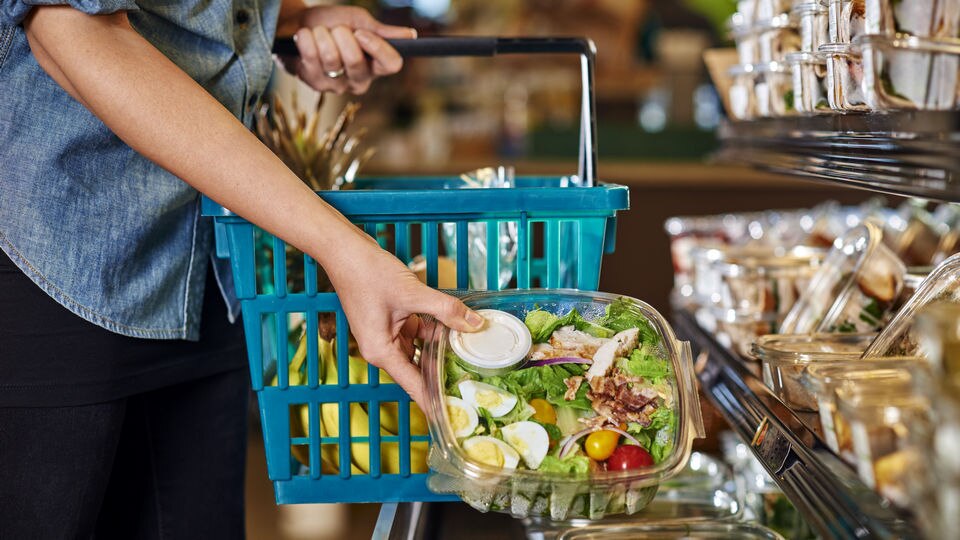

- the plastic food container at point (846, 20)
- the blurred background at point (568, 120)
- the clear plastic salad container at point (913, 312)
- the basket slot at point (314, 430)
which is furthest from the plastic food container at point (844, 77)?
the blurred background at point (568, 120)

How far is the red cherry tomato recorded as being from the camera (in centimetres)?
86

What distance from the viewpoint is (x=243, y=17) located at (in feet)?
3.98

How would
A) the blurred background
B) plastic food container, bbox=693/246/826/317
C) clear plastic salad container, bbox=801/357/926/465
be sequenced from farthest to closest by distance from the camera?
the blurred background → plastic food container, bbox=693/246/826/317 → clear plastic salad container, bbox=801/357/926/465

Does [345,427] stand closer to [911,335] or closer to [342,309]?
[342,309]

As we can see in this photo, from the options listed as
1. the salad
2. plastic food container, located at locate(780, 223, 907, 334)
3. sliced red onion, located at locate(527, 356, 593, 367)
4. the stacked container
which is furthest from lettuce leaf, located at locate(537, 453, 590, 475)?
the stacked container

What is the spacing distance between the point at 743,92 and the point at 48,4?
106 centimetres

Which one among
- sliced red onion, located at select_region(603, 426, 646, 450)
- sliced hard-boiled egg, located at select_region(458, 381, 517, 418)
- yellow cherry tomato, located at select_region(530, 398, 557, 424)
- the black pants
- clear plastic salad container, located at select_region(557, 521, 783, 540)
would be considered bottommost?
clear plastic salad container, located at select_region(557, 521, 783, 540)

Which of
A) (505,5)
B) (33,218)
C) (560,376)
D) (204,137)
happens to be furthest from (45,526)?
(505,5)

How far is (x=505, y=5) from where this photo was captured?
227 inches

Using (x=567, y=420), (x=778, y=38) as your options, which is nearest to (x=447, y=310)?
(x=567, y=420)

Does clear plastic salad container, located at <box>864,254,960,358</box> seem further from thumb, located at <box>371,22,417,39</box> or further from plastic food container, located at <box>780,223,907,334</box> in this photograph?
thumb, located at <box>371,22,417,39</box>

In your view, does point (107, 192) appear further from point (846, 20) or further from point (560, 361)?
point (846, 20)

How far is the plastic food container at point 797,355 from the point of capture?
3.32ft

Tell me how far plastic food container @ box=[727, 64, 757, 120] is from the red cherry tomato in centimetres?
77
